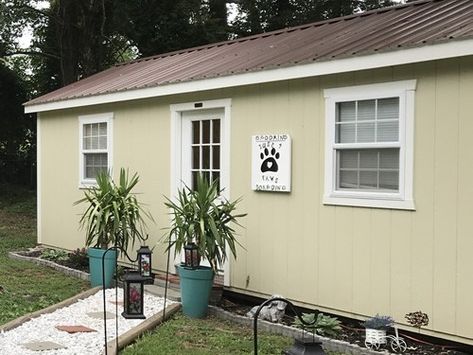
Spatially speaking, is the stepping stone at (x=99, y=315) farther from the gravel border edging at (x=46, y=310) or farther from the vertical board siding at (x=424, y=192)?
the vertical board siding at (x=424, y=192)

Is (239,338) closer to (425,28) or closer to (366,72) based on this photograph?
(366,72)

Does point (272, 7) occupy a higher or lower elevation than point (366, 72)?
higher

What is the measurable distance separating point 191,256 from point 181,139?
1.97 meters

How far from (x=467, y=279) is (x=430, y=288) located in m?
0.34

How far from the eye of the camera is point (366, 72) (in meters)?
5.37

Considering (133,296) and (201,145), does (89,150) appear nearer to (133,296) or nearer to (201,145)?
(201,145)

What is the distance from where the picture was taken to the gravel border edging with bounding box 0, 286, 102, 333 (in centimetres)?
548

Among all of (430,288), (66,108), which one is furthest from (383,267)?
(66,108)

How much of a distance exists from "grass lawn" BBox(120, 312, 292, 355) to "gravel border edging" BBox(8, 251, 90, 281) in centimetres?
261

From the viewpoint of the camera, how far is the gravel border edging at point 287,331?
4.89 m

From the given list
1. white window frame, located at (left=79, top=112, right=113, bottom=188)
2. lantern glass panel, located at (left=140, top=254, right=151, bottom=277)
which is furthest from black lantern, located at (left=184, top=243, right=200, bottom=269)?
white window frame, located at (left=79, top=112, right=113, bottom=188)

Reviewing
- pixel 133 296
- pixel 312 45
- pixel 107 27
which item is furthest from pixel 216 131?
pixel 107 27

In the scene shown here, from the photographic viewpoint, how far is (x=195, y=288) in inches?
236

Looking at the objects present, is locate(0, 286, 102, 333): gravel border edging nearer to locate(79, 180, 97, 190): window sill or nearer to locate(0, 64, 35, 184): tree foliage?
locate(79, 180, 97, 190): window sill
